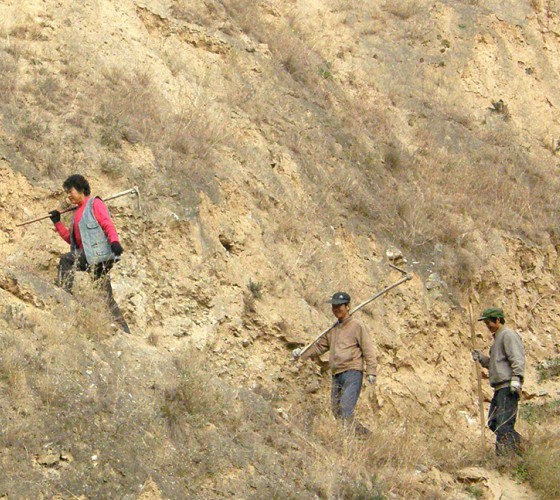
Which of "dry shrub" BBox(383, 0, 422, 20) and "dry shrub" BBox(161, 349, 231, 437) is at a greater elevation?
"dry shrub" BBox(161, 349, 231, 437)

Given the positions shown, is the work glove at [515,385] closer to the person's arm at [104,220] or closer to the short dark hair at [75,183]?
the person's arm at [104,220]

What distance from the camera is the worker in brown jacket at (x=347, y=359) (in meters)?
9.08

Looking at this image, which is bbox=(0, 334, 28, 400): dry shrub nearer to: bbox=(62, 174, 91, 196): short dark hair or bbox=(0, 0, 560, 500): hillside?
bbox=(0, 0, 560, 500): hillside

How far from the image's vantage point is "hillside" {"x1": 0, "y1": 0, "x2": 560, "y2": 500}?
7.45m

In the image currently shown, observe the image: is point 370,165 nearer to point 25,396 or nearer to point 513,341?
point 513,341

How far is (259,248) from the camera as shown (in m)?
10.9

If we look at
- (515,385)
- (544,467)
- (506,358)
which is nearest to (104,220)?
(506,358)

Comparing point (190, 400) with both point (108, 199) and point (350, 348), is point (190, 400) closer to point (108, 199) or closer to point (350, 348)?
point (350, 348)

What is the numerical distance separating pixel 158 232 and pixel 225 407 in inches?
107

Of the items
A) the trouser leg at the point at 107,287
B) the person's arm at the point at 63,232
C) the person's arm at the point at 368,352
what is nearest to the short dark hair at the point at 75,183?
the person's arm at the point at 63,232

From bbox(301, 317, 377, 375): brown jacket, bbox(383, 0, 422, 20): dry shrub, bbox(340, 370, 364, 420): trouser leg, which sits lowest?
bbox(383, 0, 422, 20): dry shrub

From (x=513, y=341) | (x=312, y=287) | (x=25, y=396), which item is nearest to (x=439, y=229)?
(x=312, y=287)

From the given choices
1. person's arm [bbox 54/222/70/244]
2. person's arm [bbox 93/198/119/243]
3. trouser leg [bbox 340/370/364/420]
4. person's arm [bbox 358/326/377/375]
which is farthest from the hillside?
person's arm [bbox 93/198/119/243]

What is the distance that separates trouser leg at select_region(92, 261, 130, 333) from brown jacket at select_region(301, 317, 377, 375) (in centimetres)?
210
